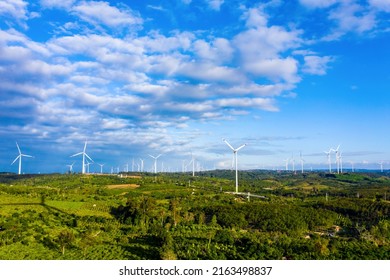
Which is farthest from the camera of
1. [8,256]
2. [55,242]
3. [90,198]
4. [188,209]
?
[90,198]

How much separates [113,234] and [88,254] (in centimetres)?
2256

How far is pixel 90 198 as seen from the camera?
135625 millimetres

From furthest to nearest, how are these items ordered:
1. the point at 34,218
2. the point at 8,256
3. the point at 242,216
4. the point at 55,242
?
the point at 242,216 → the point at 34,218 → the point at 55,242 → the point at 8,256

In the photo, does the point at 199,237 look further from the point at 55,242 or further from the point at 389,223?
the point at 389,223

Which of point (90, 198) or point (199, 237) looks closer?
point (199, 237)

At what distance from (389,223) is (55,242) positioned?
81.8 metres

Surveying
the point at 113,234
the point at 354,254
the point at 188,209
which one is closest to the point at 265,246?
the point at 354,254

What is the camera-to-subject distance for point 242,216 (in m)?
107
